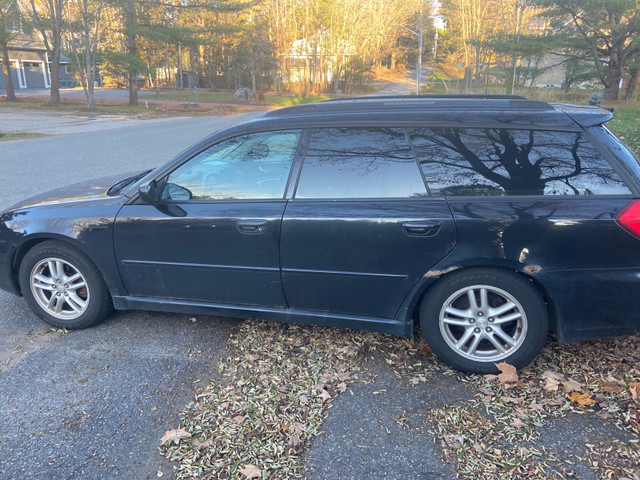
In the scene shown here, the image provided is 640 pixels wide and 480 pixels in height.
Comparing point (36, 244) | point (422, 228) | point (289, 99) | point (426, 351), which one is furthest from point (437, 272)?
point (289, 99)

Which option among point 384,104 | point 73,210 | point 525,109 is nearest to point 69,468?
point 73,210

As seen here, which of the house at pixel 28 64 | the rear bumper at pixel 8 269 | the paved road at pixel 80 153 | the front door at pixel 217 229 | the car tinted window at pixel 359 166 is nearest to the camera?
the car tinted window at pixel 359 166

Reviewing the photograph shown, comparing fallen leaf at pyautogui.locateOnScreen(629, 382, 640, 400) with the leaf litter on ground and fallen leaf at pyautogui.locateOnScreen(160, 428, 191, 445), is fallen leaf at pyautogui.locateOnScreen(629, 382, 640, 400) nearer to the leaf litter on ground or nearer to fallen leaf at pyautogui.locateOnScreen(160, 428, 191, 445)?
the leaf litter on ground

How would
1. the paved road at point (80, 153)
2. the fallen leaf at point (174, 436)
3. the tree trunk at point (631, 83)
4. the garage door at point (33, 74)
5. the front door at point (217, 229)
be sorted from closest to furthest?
1. the fallen leaf at point (174, 436)
2. the front door at point (217, 229)
3. the paved road at point (80, 153)
4. the tree trunk at point (631, 83)
5. the garage door at point (33, 74)

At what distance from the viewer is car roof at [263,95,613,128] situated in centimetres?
309

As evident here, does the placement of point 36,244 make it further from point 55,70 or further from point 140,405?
point 55,70

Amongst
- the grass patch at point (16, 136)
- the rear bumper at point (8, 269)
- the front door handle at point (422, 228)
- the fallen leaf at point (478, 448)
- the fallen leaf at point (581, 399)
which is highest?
the front door handle at point (422, 228)

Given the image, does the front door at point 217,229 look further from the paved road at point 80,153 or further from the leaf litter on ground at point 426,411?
the paved road at point 80,153

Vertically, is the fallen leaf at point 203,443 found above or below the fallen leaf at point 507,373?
below

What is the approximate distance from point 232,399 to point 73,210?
1.92 m

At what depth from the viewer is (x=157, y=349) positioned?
355 centimetres

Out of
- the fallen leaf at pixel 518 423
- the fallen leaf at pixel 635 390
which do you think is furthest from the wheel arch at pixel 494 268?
the fallen leaf at pixel 518 423

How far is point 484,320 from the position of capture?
3.10 m

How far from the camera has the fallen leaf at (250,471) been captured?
236 centimetres
